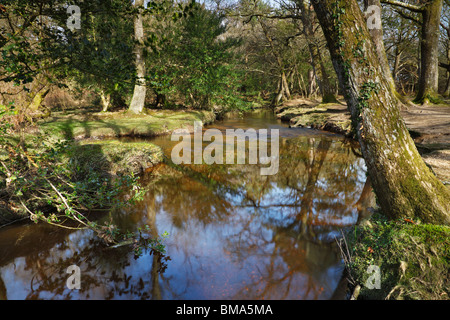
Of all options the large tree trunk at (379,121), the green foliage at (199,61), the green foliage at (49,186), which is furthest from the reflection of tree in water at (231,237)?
the green foliage at (199,61)

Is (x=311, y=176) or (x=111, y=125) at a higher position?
(x=111, y=125)

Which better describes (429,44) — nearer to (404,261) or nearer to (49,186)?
(404,261)

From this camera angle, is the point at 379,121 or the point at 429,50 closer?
the point at 379,121

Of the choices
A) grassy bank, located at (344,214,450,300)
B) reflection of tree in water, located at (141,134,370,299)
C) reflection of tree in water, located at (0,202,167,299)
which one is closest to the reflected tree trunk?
reflection of tree in water, located at (141,134,370,299)

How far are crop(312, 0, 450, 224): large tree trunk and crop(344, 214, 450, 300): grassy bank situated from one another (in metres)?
0.37

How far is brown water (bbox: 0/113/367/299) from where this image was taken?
348cm

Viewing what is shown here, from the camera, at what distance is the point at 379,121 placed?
368 centimetres

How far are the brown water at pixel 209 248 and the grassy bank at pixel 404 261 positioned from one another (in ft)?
1.44

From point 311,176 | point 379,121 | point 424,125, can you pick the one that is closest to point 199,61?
point 311,176

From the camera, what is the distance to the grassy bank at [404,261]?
283 centimetres

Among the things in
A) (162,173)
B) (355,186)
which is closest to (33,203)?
(162,173)

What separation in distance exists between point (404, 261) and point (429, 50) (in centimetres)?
1449

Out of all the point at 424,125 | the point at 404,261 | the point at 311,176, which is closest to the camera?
the point at 404,261

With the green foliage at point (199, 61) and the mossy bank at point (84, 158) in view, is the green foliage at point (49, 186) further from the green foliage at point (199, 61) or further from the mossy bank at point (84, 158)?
the green foliage at point (199, 61)
